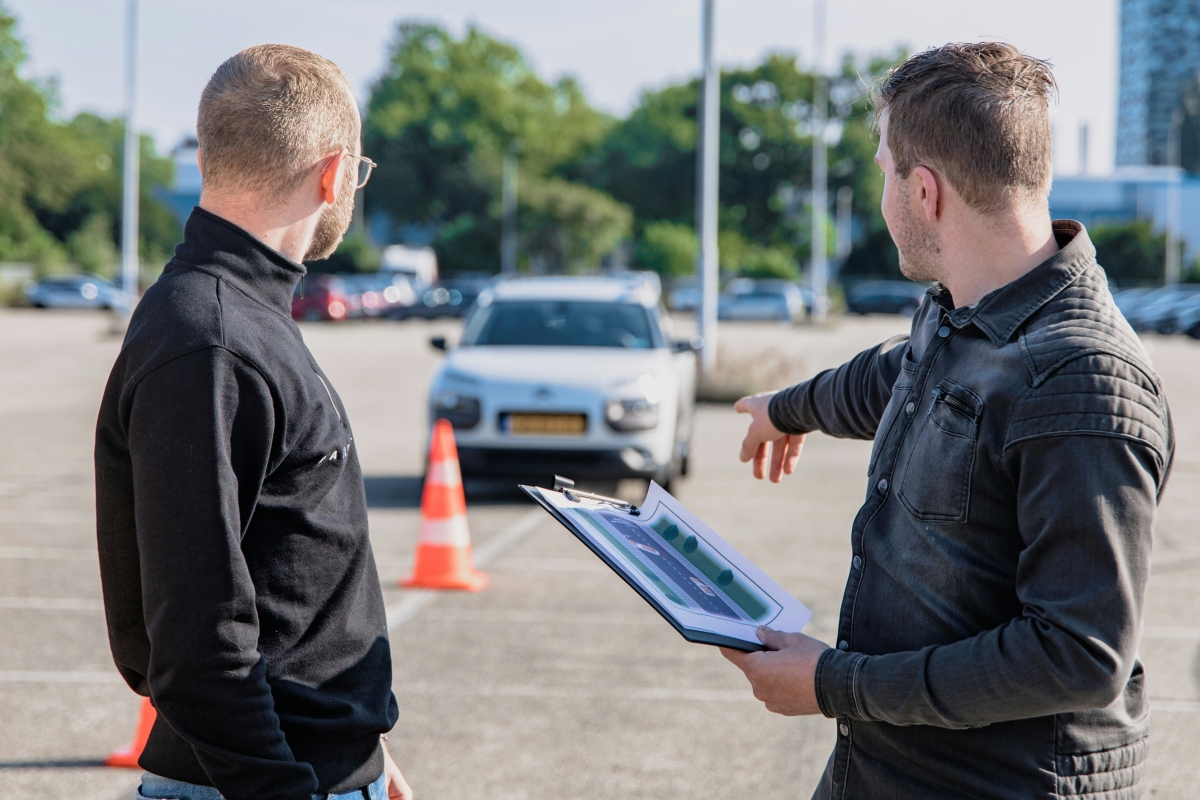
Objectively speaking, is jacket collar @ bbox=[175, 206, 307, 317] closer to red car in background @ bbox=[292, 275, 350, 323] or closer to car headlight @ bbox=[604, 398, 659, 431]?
car headlight @ bbox=[604, 398, 659, 431]

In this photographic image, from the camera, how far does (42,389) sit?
18.2 m

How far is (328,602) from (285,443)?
0.93ft

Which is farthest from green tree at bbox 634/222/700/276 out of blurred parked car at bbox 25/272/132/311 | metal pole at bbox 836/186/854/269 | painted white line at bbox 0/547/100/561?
painted white line at bbox 0/547/100/561

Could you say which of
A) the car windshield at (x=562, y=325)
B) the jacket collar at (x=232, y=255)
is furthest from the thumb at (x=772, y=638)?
the car windshield at (x=562, y=325)

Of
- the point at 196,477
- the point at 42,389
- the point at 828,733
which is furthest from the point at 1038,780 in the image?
the point at 42,389

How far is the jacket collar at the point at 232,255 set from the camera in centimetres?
181

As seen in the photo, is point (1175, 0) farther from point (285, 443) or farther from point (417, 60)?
point (285, 443)

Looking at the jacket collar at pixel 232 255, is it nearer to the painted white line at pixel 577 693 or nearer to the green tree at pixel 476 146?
the painted white line at pixel 577 693

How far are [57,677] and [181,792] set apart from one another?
3.61 m

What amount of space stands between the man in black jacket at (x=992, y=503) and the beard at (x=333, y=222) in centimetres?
89

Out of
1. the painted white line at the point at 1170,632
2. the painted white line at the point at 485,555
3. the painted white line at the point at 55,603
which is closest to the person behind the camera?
the painted white line at the point at 1170,632

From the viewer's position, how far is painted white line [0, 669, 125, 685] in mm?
4980

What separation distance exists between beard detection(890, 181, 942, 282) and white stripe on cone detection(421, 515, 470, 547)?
482 cm

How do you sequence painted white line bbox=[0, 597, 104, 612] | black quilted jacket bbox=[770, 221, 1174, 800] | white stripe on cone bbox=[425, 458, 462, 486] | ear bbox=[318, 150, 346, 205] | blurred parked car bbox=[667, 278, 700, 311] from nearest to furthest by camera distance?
black quilted jacket bbox=[770, 221, 1174, 800], ear bbox=[318, 150, 346, 205], painted white line bbox=[0, 597, 104, 612], white stripe on cone bbox=[425, 458, 462, 486], blurred parked car bbox=[667, 278, 700, 311]
